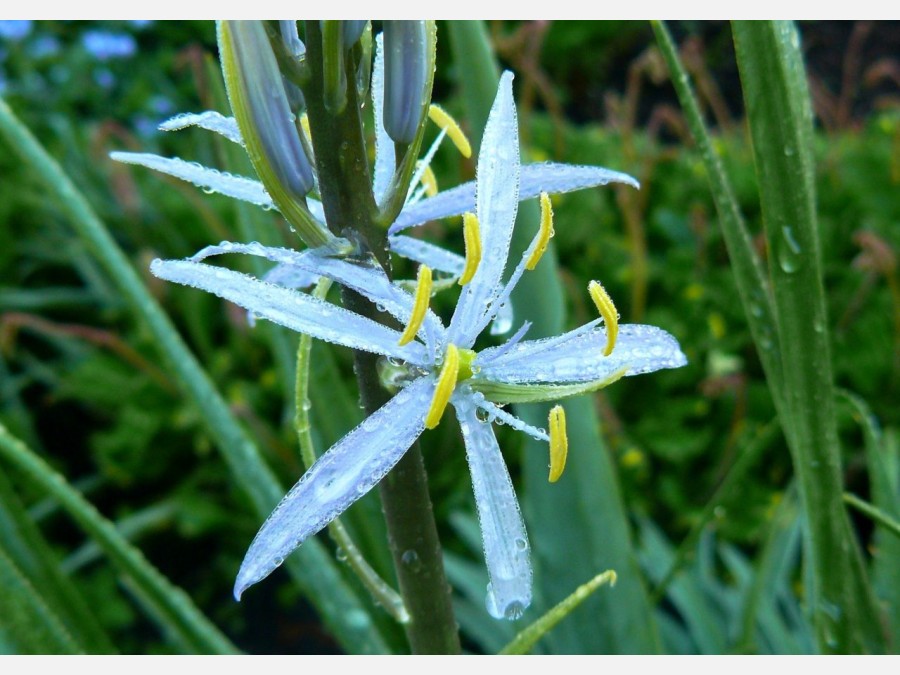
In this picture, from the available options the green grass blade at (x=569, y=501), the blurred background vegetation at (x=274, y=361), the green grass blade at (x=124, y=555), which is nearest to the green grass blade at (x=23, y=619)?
the green grass blade at (x=124, y=555)

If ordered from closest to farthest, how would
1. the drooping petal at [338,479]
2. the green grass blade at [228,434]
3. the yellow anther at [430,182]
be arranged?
the drooping petal at [338,479] < the yellow anther at [430,182] < the green grass blade at [228,434]

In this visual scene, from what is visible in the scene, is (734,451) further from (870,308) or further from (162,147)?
(162,147)

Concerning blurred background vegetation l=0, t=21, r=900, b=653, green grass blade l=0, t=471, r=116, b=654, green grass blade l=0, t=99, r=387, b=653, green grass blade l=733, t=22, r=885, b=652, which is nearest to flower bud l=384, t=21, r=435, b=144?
green grass blade l=733, t=22, r=885, b=652

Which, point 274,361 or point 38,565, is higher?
point 38,565

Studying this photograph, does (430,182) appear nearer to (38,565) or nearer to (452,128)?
(452,128)

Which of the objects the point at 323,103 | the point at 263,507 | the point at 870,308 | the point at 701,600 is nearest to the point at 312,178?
the point at 323,103

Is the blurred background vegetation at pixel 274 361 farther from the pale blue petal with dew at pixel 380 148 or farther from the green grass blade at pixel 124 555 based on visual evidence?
the pale blue petal with dew at pixel 380 148

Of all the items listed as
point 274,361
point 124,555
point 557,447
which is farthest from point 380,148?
point 274,361
